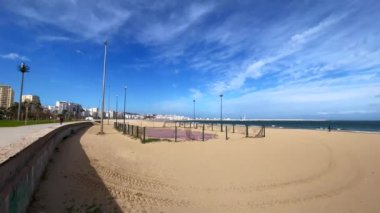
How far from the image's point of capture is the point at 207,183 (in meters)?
9.62

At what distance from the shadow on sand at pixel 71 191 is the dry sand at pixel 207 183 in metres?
0.02

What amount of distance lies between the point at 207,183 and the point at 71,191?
14.8 feet

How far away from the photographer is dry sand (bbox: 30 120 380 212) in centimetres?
739

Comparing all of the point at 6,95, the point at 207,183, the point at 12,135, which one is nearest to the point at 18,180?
the point at 207,183

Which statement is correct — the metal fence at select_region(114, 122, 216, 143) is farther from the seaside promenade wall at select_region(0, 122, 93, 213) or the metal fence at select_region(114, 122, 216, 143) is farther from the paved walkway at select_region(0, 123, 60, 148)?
the seaside promenade wall at select_region(0, 122, 93, 213)

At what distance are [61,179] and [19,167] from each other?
3459 millimetres

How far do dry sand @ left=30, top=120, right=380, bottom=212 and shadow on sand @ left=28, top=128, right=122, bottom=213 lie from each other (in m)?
0.02

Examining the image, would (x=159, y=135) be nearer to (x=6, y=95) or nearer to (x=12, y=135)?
(x=12, y=135)

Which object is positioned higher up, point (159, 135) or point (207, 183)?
point (159, 135)

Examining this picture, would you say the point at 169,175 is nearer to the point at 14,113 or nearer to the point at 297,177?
the point at 297,177

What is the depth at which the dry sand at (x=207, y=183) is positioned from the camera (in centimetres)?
739

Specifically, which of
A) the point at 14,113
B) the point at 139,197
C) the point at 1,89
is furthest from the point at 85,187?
the point at 1,89

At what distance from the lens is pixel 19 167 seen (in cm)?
574

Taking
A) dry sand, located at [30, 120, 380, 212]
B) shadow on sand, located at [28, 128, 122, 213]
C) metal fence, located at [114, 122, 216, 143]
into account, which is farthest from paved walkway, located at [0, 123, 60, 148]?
metal fence, located at [114, 122, 216, 143]
